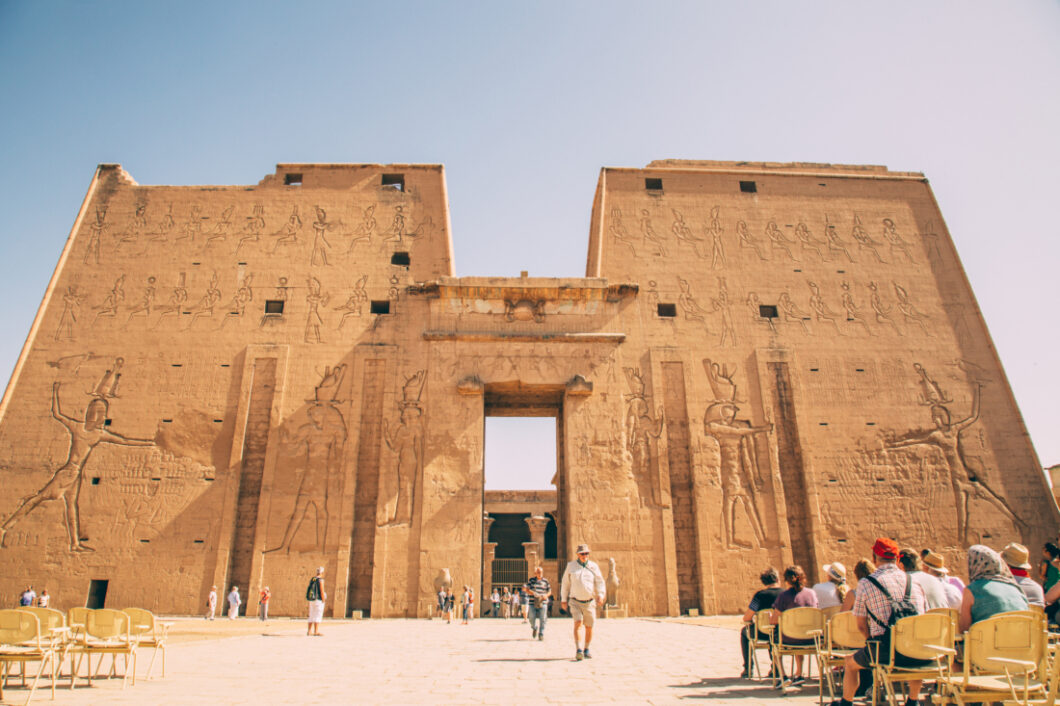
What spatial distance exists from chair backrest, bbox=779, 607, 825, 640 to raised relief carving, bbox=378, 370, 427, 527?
1029 centimetres

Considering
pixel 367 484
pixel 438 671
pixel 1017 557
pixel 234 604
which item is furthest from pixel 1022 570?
pixel 234 604

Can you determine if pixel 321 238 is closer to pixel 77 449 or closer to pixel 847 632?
pixel 77 449

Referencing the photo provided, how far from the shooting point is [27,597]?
12680 millimetres

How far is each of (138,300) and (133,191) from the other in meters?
3.62

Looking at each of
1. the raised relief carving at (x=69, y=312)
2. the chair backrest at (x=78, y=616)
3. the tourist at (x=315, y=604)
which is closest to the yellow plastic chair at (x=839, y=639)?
the chair backrest at (x=78, y=616)

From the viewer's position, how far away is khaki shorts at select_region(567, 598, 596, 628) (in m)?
6.64

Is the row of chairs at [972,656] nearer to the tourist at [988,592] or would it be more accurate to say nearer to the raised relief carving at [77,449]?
the tourist at [988,592]

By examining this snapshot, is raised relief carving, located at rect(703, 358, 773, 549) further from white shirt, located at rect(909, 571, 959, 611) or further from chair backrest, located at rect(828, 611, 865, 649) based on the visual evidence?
chair backrest, located at rect(828, 611, 865, 649)

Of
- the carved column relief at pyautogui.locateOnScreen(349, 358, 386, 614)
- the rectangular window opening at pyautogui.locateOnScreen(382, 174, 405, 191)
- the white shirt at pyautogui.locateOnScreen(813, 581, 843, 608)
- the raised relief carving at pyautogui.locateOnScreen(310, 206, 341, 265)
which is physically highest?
the rectangular window opening at pyautogui.locateOnScreen(382, 174, 405, 191)

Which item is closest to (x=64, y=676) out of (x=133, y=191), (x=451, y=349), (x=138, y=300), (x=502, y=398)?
(x=451, y=349)

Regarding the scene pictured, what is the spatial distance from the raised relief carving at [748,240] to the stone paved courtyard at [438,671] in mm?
10814

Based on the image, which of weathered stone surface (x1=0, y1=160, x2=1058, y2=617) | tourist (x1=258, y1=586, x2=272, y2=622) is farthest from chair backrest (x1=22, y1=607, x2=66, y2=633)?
weathered stone surface (x1=0, y1=160, x2=1058, y2=617)

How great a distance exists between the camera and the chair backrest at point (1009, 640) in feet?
10.5

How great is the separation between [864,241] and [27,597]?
2184 cm
